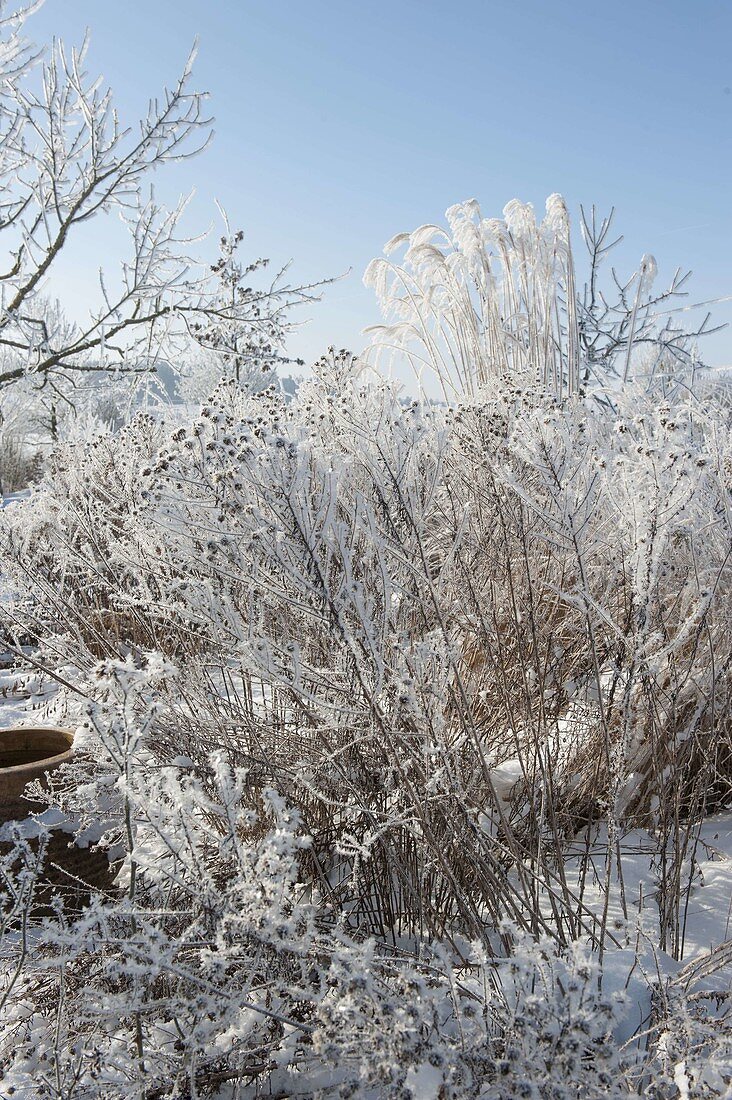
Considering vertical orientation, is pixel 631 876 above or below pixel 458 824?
below

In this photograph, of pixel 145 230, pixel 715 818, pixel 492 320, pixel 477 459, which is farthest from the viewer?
pixel 145 230

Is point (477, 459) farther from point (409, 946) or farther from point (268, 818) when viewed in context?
point (409, 946)

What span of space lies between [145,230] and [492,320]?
11.2ft

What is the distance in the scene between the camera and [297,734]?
223cm

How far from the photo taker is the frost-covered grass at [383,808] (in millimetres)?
1353

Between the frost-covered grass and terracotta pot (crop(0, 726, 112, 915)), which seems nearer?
the frost-covered grass

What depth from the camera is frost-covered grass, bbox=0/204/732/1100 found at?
135cm

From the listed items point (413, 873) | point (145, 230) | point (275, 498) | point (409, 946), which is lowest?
point (409, 946)

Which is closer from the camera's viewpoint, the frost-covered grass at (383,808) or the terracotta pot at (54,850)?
the frost-covered grass at (383,808)

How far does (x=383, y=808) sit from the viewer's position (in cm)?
213

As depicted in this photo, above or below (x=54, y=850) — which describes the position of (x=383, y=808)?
above

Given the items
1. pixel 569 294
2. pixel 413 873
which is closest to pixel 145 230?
pixel 569 294

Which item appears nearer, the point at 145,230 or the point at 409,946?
the point at 409,946

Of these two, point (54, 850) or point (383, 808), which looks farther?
point (54, 850)
